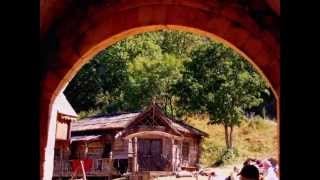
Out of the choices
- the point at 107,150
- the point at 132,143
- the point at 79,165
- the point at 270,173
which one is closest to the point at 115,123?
the point at 132,143

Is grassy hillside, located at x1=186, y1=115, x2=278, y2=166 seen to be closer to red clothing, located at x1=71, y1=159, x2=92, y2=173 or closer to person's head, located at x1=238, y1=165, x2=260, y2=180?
red clothing, located at x1=71, y1=159, x2=92, y2=173

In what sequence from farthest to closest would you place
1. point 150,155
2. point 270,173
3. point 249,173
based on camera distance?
point 150,155
point 270,173
point 249,173

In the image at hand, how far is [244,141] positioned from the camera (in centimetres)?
4319

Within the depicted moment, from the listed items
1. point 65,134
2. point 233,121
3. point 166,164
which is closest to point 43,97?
point 65,134

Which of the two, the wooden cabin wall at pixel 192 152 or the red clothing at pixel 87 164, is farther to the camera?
the wooden cabin wall at pixel 192 152

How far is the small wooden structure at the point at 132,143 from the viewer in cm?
3284

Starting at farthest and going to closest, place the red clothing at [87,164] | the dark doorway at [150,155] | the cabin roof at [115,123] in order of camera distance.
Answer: the dark doorway at [150,155] < the cabin roof at [115,123] < the red clothing at [87,164]

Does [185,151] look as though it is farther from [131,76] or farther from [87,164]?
[131,76]

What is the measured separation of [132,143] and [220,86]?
29.4 ft

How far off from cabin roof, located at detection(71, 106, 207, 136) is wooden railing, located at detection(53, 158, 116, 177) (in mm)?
2091

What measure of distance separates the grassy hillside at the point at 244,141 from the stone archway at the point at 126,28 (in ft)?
105

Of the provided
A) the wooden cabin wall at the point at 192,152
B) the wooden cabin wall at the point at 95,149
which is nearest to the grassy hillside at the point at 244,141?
the wooden cabin wall at the point at 192,152

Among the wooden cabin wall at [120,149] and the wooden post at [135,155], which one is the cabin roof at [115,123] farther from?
the wooden post at [135,155]

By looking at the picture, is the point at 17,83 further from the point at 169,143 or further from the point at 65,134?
the point at 169,143
